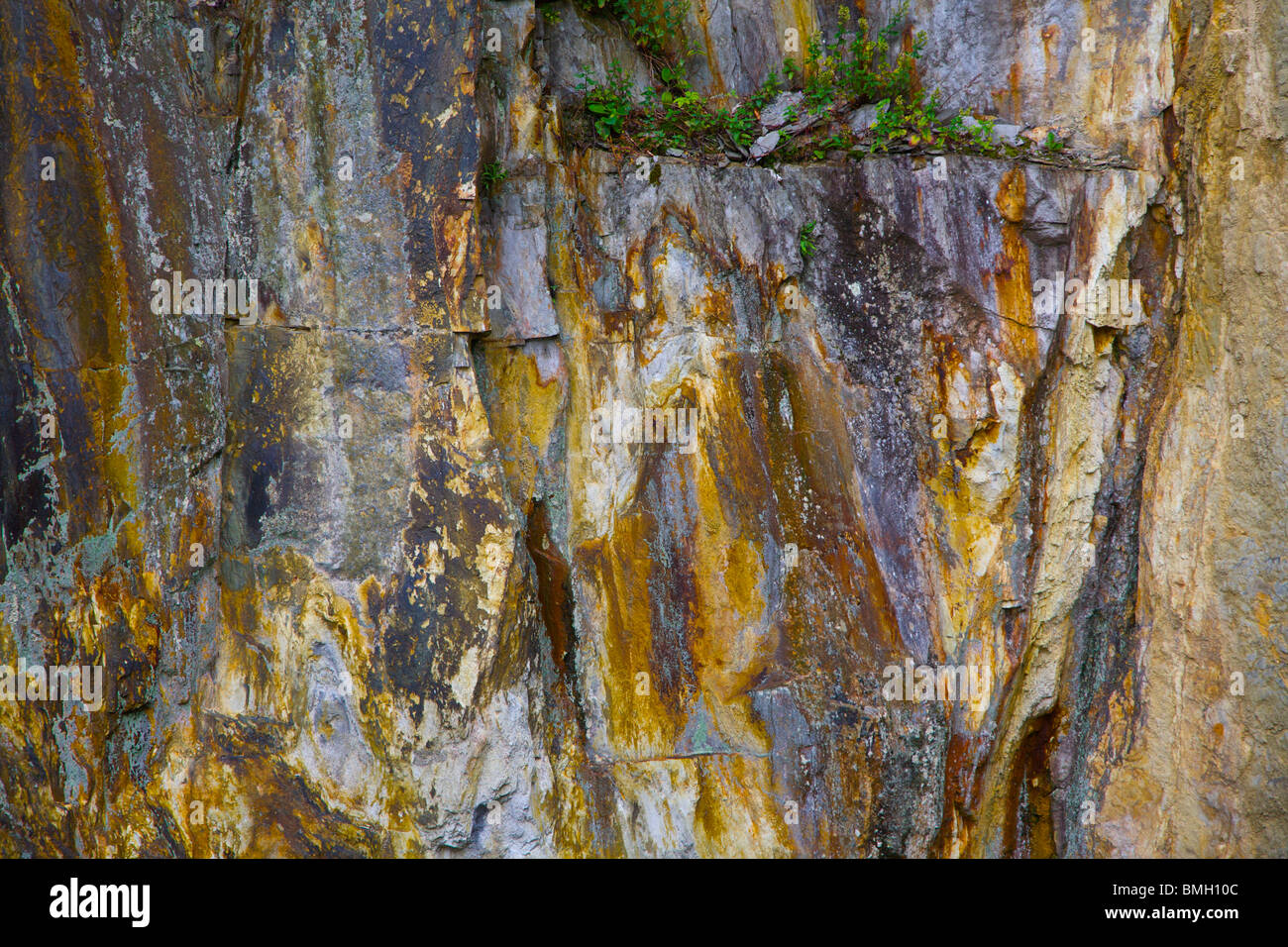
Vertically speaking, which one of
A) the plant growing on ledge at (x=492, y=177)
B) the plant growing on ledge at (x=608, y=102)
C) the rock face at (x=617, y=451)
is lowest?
the rock face at (x=617, y=451)

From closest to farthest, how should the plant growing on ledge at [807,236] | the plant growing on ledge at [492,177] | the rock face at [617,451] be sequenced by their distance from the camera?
the rock face at [617,451]
the plant growing on ledge at [492,177]
the plant growing on ledge at [807,236]

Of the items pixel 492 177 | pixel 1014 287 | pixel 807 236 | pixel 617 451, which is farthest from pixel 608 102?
pixel 1014 287

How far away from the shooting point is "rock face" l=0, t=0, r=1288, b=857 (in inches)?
209

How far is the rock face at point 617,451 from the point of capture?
5.31 metres

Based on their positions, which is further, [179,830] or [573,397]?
[573,397]

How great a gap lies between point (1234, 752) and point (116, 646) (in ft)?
22.6

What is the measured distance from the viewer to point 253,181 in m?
5.57

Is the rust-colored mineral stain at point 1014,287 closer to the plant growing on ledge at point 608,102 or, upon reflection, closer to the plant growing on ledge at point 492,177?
the plant growing on ledge at point 608,102

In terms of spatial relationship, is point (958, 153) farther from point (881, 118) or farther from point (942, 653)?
point (942, 653)

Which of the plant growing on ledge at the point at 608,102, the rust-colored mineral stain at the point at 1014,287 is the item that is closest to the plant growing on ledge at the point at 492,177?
the plant growing on ledge at the point at 608,102

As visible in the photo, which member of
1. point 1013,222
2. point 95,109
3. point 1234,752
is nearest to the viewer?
point 95,109

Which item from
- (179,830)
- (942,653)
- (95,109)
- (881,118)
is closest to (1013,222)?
(881,118)

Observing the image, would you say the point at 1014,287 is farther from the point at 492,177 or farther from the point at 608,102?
the point at 492,177

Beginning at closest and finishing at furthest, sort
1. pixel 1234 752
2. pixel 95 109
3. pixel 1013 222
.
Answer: pixel 95 109, pixel 1234 752, pixel 1013 222
